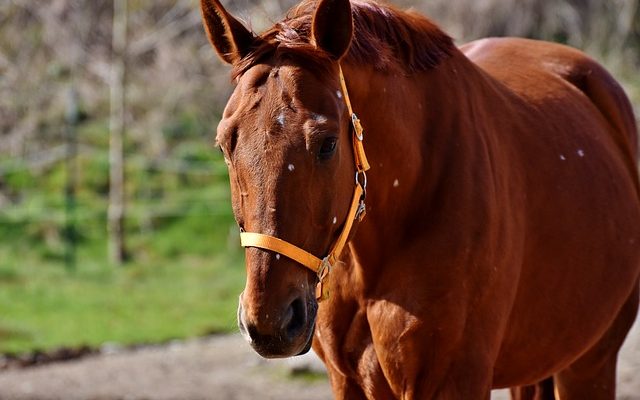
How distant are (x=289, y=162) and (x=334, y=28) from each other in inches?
17.1

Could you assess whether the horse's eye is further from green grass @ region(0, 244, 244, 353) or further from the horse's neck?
green grass @ region(0, 244, 244, 353)

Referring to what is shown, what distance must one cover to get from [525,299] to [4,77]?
36.2 feet

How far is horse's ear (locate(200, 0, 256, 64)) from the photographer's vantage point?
2826 millimetres

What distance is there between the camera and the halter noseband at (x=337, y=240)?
2531mm

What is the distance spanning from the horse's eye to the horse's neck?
0.30 metres

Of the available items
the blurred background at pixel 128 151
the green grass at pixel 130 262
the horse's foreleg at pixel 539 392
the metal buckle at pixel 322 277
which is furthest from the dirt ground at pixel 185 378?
the metal buckle at pixel 322 277

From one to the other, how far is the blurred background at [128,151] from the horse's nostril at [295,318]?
21.1ft

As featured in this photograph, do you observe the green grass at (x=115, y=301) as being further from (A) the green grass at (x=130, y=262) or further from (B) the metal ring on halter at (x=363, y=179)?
(B) the metal ring on halter at (x=363, y=179)

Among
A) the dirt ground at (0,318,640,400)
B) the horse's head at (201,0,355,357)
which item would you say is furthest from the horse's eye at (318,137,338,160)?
the dirt ground at (0,318,640,400)

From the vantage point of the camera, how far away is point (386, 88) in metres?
2.97

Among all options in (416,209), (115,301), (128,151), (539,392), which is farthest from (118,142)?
(416,209)

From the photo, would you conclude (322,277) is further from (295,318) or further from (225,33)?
(225,33)

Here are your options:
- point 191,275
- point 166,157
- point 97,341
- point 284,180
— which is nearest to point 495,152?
point 284,180

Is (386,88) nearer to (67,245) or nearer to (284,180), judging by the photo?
(284,180)
